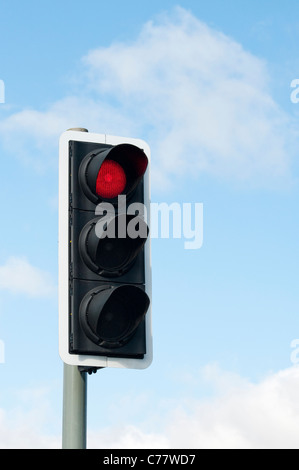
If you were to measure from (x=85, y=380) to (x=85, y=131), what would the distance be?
157 centimetres

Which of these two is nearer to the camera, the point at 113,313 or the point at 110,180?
the point at 113,313

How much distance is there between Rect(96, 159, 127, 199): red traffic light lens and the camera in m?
5.21

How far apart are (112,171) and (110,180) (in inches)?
2.2

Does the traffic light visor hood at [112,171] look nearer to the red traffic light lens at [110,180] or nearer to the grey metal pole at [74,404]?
the red traffic light lens at [110,180]

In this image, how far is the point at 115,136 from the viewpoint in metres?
5.59

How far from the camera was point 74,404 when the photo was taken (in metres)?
5.18

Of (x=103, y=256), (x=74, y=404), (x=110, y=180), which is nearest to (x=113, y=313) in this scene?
(x=103, y=256)

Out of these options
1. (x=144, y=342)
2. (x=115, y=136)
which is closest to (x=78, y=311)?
(x=144, y=342)

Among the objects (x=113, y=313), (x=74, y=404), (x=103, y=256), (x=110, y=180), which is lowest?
(x=74, y=404)

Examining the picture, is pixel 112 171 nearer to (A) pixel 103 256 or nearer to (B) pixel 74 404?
(A) pixel 103 256

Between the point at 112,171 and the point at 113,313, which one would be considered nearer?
the point at 113,313

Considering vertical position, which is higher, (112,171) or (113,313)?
(112,171)
